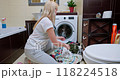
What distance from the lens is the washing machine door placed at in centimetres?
325

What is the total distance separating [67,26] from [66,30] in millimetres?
130

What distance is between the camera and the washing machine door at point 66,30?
3.25 m

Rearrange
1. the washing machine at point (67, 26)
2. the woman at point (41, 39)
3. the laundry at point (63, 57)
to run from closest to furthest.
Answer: the woman at point (41, 39), the laundry at point (63, 57), the washing machine at point (67, 26)

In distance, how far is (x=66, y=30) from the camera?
3285 mm

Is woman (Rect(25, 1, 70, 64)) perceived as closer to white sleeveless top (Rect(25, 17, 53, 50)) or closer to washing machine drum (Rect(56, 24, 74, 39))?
white sleeveless top (Rect(25, 17, 53, 50))

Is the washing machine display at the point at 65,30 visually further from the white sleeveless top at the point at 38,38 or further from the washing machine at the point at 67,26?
the white sleeveless top at the point at 38,38

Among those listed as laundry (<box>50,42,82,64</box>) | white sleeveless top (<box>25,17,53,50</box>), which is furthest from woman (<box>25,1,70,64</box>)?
laundry (<box>50,42,82,64</box>)

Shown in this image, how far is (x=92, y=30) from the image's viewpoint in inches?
96.7

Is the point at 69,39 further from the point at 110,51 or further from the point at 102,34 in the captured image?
the point at 110,51

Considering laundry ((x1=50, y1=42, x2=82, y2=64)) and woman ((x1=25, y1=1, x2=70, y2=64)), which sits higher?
woman ((x1=25, y1=1, x2=70, y2=64))

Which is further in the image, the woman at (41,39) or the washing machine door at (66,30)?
the washing machine door at (66,30)

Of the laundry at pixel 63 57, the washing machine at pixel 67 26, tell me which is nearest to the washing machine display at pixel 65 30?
the washing machine at pixel 67 26

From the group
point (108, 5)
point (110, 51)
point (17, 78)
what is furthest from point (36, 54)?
point (108, 5)

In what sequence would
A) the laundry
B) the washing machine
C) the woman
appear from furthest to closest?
1. the washing machine
2. the laundry
3. the woman
